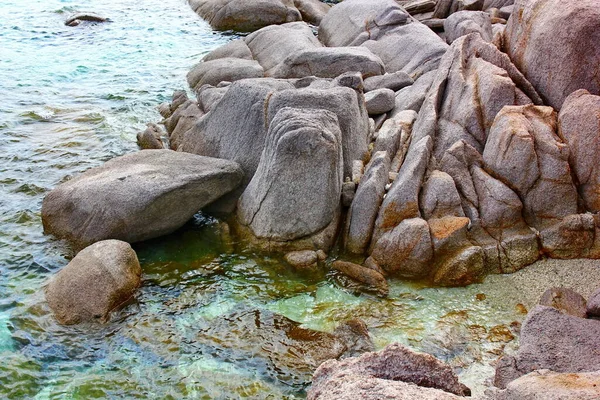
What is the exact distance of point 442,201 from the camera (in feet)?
45.2

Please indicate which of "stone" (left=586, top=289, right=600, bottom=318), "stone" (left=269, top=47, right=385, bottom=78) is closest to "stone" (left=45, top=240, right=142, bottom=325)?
"stone" (left=586, top=289, right=600, bottom=318)

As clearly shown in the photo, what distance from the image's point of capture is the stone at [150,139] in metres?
19.7

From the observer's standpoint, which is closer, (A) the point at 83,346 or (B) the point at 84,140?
(A) the point at 83,346

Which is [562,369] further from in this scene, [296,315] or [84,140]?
[84,140]

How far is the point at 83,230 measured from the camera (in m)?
14.7

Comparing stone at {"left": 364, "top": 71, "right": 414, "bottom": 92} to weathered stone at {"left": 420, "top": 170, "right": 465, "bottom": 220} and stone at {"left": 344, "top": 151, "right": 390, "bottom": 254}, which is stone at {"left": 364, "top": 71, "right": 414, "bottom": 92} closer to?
stone at {"left": 344, "top": 151, "right": 390, "bottom": 254}

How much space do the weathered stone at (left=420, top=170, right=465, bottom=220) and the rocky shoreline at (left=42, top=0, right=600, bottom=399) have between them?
0.08 feet

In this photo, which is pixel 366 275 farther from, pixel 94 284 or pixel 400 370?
pixel 94 284

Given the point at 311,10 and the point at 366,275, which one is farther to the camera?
the point at 311,10

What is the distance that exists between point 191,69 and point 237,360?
1900 centimetres

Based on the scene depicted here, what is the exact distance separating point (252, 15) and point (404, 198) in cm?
2280

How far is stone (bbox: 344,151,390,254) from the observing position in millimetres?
14219

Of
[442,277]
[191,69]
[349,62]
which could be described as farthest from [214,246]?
[191,69]

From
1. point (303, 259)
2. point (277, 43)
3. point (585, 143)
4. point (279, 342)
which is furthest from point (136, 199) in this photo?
point (277, 43)
